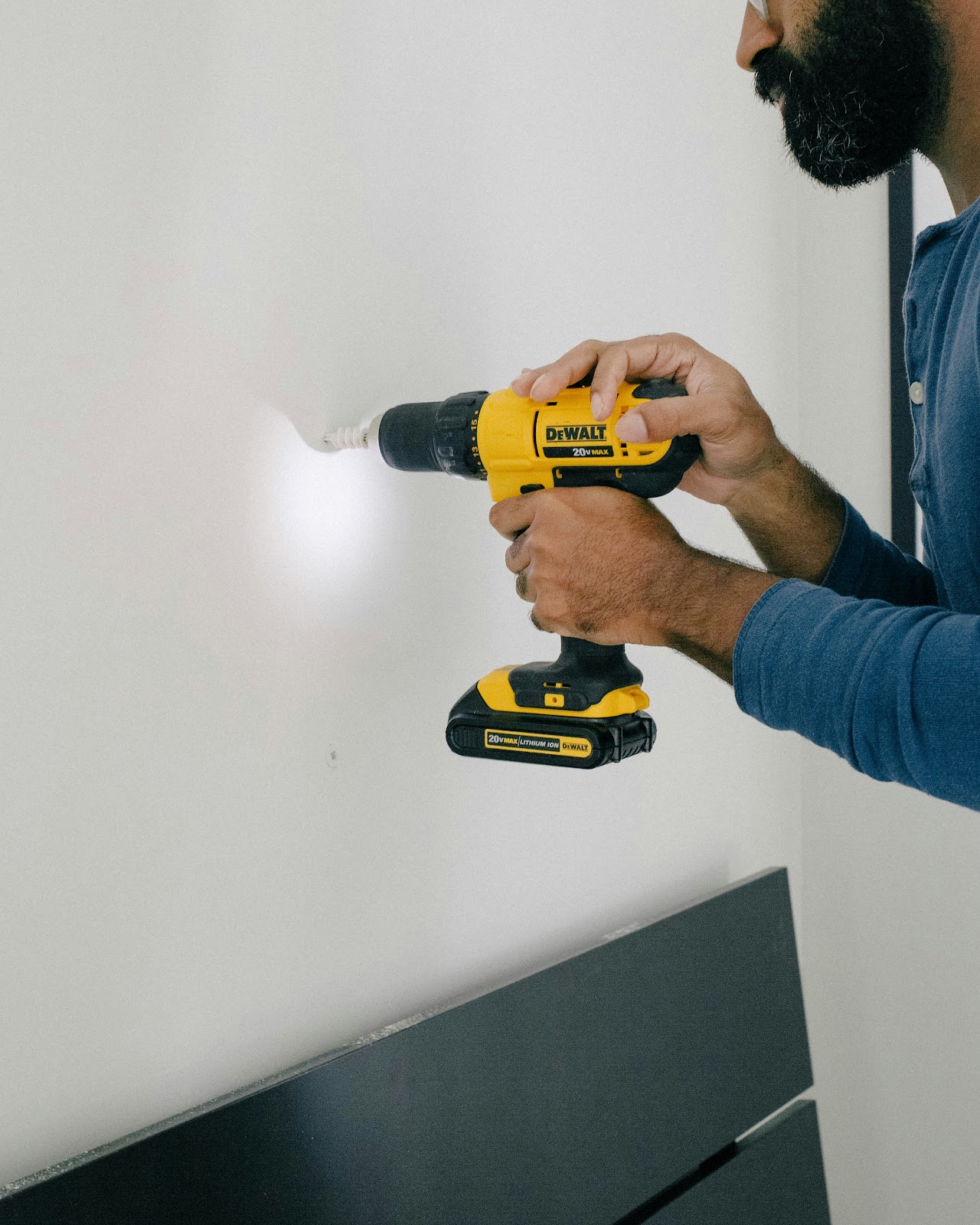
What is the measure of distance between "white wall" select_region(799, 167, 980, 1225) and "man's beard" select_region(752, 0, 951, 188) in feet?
2.64

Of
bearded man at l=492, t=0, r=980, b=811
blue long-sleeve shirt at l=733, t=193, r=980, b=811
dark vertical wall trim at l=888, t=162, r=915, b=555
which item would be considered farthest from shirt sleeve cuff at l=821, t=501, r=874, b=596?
dark vertical wall trim at l=888, t=162, r=915, b=555

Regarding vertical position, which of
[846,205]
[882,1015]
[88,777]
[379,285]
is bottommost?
[882,1015]

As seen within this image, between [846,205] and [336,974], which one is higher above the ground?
[846,205]

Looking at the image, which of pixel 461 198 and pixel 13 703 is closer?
pixel 13 703

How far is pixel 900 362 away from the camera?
5.57 ft

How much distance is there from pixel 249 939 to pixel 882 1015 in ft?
4.19

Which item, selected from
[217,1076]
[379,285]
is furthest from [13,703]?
[379,285]

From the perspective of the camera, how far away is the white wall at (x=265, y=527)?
2.48 ft

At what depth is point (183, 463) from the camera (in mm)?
842

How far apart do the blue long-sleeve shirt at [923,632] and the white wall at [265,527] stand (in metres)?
0.44

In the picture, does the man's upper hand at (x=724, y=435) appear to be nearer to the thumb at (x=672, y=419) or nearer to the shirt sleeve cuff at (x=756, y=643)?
the thumb at (x=672, y=419)

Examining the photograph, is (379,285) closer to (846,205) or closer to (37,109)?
(37,109)

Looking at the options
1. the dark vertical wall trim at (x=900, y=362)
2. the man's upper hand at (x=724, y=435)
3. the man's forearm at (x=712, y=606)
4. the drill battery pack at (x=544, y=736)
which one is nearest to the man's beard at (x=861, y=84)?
the man's upper hand at (x=724, y=435)

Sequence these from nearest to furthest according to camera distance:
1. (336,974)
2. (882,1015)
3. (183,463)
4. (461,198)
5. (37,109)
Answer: (37,109) < (183,463) < (336,974) < (461,198) < (882,1015)
